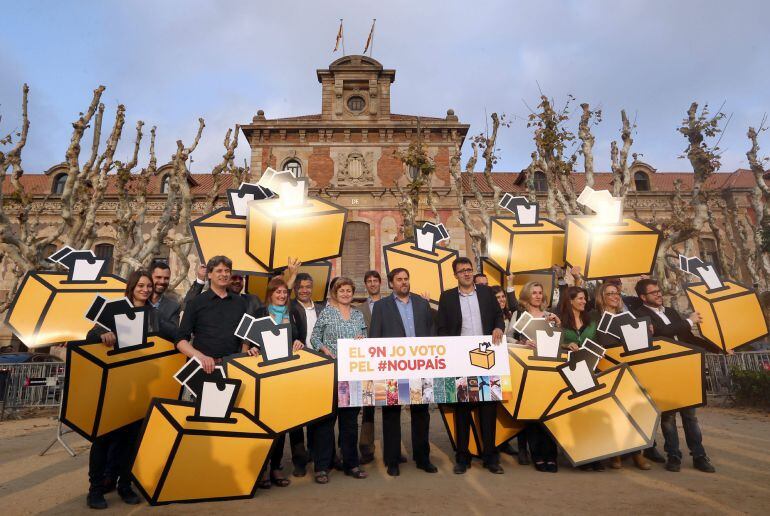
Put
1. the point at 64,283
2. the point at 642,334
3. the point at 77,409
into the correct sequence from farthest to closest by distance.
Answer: the point at 64,283 < the point at 642,334 < the point at 77,409

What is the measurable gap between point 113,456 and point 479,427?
347cm

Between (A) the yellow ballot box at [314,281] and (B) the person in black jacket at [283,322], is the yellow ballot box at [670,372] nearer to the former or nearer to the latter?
(B) the person in black jacket at [283,322]

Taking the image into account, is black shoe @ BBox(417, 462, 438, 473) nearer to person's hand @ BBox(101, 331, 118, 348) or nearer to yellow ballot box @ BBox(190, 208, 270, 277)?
yellow ballot box @ BBox(190, 208, 270, 277)

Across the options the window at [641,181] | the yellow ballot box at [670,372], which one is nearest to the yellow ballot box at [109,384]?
the yellow ballot box at [670,372]

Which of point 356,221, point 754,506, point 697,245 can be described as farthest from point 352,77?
point 754,506

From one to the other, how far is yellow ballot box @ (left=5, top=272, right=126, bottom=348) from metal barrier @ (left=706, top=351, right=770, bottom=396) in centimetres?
1146

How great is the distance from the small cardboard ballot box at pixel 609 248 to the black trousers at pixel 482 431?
7.10 ft

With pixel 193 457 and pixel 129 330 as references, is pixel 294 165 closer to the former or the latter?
pixel 129 330

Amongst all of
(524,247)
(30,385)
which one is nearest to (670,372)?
(524,247)

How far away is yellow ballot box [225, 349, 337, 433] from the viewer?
3.84 meters

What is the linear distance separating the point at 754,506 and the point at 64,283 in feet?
21.7

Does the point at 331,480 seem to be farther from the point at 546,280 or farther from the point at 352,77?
the point at 352,77

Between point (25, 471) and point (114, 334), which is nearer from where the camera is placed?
point (114, 334)

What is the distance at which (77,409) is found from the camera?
12.0 ft
